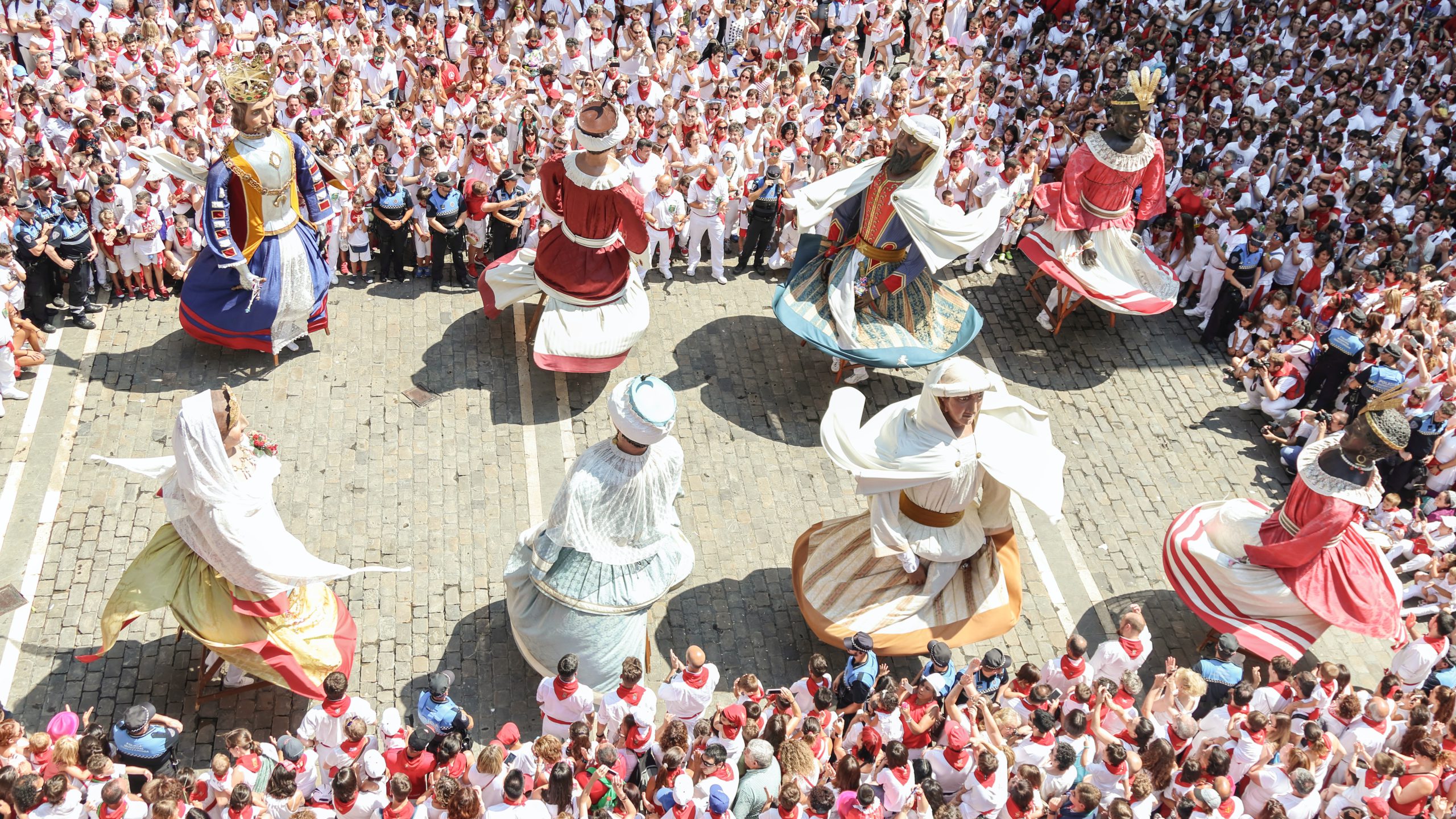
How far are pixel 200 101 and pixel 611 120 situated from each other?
6332 millimetres

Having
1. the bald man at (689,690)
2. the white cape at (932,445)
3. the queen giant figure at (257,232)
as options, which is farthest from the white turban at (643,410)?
the queen giant figure at (257,232)

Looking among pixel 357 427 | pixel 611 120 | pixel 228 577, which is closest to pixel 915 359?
pixel 611 120

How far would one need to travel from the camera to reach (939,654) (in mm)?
8242

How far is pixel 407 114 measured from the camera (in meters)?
14.1

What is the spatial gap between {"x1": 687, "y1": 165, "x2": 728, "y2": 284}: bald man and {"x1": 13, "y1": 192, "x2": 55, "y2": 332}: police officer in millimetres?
6389

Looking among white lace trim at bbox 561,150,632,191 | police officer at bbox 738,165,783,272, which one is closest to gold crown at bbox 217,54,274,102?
white lace trim at bbox 561,150,632,191

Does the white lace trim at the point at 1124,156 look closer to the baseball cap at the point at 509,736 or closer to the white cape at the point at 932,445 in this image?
the white cape at the point at 932,445

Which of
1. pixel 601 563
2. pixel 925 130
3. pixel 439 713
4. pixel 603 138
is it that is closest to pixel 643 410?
pixel 601 563

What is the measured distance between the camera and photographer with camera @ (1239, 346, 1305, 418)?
41.0 feet

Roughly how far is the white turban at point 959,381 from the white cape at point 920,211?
321cm

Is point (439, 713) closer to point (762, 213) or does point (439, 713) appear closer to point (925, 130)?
point (925, 130)

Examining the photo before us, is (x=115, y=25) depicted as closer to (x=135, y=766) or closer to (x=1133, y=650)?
(x=135, y=766)

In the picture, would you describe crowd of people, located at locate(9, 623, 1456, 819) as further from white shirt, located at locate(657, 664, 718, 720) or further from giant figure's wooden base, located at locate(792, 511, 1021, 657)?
giant figure's wooden base, located at locate(792, 511, 1021, 657)

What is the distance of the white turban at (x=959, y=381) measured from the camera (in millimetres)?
8266
